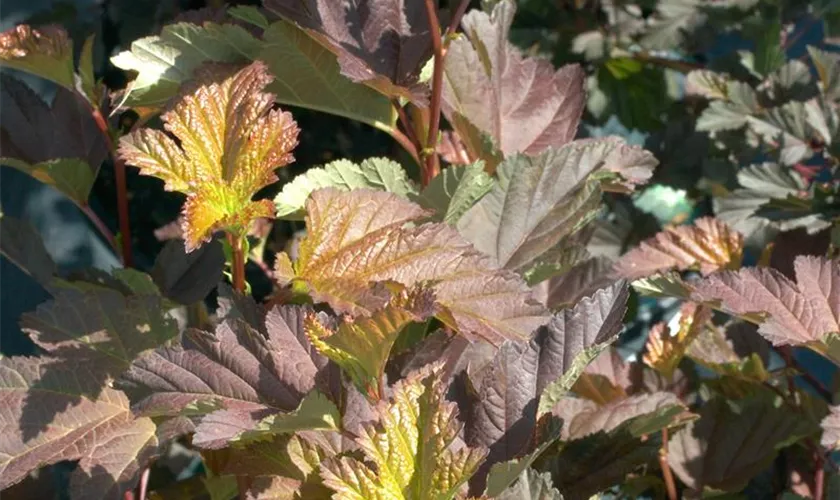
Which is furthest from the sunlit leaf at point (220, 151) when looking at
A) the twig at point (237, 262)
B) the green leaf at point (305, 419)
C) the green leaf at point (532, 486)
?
the green leaf at point (532, 486)

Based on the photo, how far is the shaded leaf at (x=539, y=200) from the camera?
32.8 inches

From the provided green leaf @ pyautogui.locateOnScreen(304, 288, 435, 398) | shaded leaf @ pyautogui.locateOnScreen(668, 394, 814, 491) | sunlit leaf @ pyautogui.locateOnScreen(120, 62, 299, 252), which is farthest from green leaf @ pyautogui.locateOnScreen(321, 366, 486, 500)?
shaded leaf @ pyautogui.locateOnScreen(668, 394, 814, 491)

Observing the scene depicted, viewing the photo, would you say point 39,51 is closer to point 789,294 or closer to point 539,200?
point 539,200

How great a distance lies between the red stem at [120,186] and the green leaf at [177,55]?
0.22ft

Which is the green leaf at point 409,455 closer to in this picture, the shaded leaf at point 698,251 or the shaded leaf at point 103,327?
the shaded leaf at point 103,327

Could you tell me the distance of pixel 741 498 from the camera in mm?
960

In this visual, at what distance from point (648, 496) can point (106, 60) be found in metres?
1.22

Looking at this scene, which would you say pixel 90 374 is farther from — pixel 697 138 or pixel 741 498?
pixel 697 138

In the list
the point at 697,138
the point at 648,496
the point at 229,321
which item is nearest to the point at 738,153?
the point at 697,138

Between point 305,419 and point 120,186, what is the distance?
381 mm

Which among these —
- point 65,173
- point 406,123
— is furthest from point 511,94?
point 65,173

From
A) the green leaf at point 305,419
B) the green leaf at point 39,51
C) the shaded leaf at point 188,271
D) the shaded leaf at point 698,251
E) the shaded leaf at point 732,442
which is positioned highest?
the green leaf at point 39,51

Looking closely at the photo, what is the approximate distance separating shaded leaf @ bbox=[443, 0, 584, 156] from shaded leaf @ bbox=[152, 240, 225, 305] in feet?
0.83

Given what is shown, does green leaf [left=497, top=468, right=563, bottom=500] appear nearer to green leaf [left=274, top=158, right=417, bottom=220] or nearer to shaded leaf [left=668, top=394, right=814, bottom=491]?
green leaf [left=274, top=158, right=417, bottom=220]
